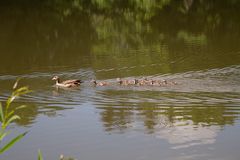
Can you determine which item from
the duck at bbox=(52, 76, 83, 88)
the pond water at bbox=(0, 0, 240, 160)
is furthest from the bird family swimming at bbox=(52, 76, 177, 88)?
the pond water at bbox=(0, 0, 240, 160)

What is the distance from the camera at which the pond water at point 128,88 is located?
325 inches

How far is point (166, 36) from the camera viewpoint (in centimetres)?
2214

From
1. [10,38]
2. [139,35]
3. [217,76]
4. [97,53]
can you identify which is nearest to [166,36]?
[139,35]

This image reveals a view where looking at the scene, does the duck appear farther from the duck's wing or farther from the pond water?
the pond water

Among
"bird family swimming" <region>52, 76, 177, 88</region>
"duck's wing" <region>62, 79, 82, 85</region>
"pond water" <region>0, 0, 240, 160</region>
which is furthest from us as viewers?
"duck's wing" <region>62, 79, 82, 85</region>

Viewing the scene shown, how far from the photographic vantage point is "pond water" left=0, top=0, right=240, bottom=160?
27.1 feet

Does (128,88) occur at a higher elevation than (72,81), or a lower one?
lower

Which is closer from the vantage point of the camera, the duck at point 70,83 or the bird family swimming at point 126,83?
the bird family swimming at point 126,83

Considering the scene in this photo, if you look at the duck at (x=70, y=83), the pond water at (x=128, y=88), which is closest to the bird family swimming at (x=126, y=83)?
the duck at (x=70, y=83)

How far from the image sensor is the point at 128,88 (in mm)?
12703

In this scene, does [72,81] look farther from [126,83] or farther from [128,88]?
[128,88]

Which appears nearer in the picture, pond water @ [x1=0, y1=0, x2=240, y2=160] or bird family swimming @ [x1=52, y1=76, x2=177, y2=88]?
pond water @ [x1=0, y1=0, x2=240, y2=160]

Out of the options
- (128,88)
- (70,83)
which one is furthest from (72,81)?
(128,88)

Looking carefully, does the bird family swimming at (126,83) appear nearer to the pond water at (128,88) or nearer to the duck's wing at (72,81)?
the duck's wing at (72,81)
